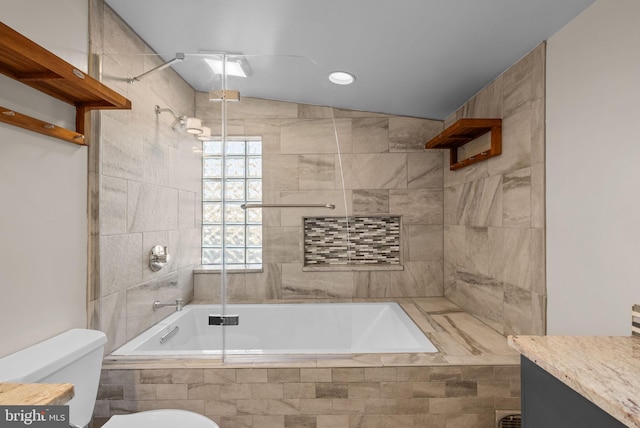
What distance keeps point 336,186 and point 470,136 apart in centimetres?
104

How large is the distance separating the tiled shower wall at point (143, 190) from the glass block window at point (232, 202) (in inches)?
2.6

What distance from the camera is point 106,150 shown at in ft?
5.95

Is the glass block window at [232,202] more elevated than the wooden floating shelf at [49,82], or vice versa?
the wooden floating shelf at [49,82]

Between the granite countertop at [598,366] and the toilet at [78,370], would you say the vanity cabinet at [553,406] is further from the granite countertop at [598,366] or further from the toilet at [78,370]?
the toilet at [78,370]

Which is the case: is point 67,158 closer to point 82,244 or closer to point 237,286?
point 82,244

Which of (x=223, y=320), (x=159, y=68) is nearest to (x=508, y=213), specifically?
(x=223, y=320)

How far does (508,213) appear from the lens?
2061mm

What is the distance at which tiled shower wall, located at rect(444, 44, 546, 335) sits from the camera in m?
1.80

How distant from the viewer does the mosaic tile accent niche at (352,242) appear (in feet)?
7.13

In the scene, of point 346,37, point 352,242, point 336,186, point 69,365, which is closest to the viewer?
point 69,365

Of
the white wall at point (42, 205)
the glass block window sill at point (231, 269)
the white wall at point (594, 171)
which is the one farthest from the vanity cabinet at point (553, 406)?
the white wall at point (42, 205)

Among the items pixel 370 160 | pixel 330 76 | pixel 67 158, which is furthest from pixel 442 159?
pixel 67 158

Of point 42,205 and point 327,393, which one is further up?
point 42,205

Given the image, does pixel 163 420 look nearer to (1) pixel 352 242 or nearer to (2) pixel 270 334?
(2) pixel 270 334
